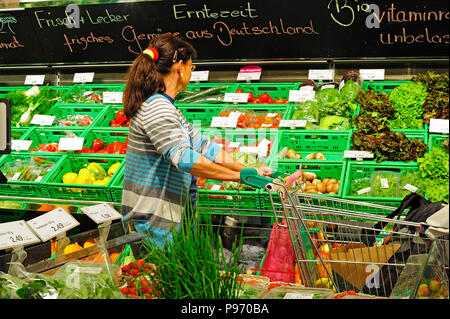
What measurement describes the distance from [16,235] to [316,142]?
117 inches

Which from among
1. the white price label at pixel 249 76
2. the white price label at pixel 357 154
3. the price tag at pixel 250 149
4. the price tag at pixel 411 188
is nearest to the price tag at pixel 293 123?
the price tag at pixel 250 149

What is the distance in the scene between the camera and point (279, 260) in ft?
8.87

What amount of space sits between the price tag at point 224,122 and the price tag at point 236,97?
1.16 ft

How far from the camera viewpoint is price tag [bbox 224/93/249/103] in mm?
5215

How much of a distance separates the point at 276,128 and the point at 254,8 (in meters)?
1.08

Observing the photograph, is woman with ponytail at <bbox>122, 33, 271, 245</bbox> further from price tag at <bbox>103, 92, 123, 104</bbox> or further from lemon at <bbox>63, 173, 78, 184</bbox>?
price tag at <bbox>103, 92, 123, 104</bbox>

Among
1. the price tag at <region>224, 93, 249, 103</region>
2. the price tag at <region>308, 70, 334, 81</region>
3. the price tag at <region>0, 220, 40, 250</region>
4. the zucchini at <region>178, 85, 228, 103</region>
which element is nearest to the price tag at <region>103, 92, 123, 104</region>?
the zucchini at <region>178, 85, 228, 103</region>

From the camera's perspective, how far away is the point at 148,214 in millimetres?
2980

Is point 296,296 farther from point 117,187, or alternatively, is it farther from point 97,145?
point 97,145

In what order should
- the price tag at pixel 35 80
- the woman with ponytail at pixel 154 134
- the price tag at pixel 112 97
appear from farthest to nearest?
1. the price tag at pixel 35 80
2. the price tag at pixel 112 97
3. the woman with ponytail at pixel 154 134

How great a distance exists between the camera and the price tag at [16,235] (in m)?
2.33

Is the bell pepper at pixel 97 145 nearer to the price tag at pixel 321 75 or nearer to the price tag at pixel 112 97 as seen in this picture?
the price tag at pixel 112 97
